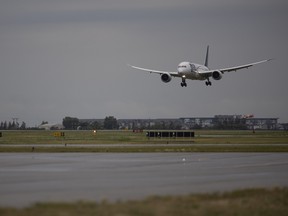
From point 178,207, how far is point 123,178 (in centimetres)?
1089

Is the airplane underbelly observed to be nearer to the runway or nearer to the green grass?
the runway

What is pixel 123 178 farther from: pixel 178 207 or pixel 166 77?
pixel 166 77

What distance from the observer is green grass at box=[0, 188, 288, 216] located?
69.3 feet

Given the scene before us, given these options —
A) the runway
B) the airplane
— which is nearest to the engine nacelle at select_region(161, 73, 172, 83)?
the airplane

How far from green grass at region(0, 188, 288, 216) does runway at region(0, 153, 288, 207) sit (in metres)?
1.48

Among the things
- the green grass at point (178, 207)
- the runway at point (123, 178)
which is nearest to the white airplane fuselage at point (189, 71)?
the runway at point (123, 178)

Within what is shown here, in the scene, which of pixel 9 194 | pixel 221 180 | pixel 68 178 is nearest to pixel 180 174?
pixel 221 180

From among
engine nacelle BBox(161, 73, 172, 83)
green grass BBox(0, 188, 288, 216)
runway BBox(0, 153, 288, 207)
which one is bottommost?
green grass BBox(0, 188, 288, 216)

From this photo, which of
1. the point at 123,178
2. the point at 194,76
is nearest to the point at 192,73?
the point at 194,76

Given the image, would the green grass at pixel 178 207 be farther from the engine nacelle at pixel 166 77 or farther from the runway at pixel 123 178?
the engine nacelle at pixel 166 77

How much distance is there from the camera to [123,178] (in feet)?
108

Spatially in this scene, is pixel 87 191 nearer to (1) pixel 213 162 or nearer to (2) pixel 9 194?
(2) pixel 9 194

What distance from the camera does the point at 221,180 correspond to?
3203 centimetres

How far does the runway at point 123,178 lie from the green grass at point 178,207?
1482mm
